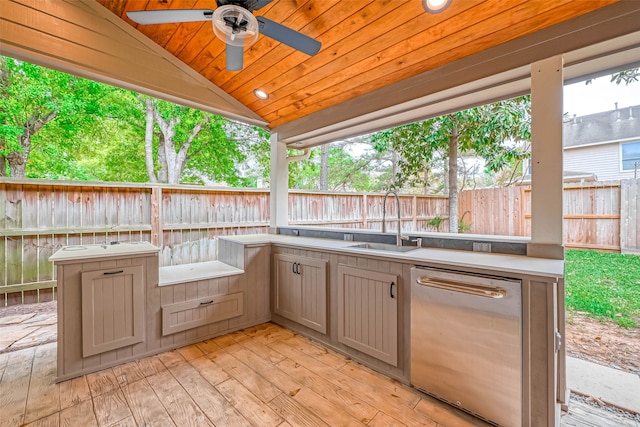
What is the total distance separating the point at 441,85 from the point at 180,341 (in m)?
3.15

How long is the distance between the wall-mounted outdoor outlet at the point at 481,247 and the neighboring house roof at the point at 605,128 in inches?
278

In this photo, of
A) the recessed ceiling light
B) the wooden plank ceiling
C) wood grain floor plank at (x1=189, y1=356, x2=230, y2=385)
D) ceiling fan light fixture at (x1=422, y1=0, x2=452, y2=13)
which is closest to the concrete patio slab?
the wooden plank ceiling

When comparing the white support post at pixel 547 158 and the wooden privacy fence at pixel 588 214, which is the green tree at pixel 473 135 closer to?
the white support post at pixel 547 158

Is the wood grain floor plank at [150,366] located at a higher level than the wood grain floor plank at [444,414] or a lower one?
lower

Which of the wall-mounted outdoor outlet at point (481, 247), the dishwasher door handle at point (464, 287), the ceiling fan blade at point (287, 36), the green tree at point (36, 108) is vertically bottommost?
the dishwasher door handle at point (464, 287)

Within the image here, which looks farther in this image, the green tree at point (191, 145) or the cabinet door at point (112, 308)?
the green tree at point (191, 145)

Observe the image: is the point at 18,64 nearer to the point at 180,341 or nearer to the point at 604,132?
the point at 180,341

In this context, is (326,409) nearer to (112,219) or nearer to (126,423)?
(126,423)

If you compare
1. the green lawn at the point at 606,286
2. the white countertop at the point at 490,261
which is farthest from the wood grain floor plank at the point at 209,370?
the green lawn at the point at 606,286

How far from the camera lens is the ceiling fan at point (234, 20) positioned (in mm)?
1600

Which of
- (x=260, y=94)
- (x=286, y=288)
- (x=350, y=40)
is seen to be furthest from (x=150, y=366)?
(x=350, y=40)

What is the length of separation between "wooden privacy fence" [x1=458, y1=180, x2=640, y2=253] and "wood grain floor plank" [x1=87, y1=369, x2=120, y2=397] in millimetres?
5640

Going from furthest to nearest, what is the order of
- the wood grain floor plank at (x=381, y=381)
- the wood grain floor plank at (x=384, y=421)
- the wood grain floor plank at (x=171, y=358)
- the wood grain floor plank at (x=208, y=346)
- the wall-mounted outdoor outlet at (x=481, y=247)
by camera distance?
1. the wood grain floor plank at (x=208, y=346)
2. the wood grain floor plank at (x=171, y=358)
3. the wall-mounted outdoor outlet at (x=481, y=247)
4. the wood grain floor plank at (x=381, y=381)
5. the wood grain floor plank at (x=384, y=421)

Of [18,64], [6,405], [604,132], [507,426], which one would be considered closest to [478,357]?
[507,426]
